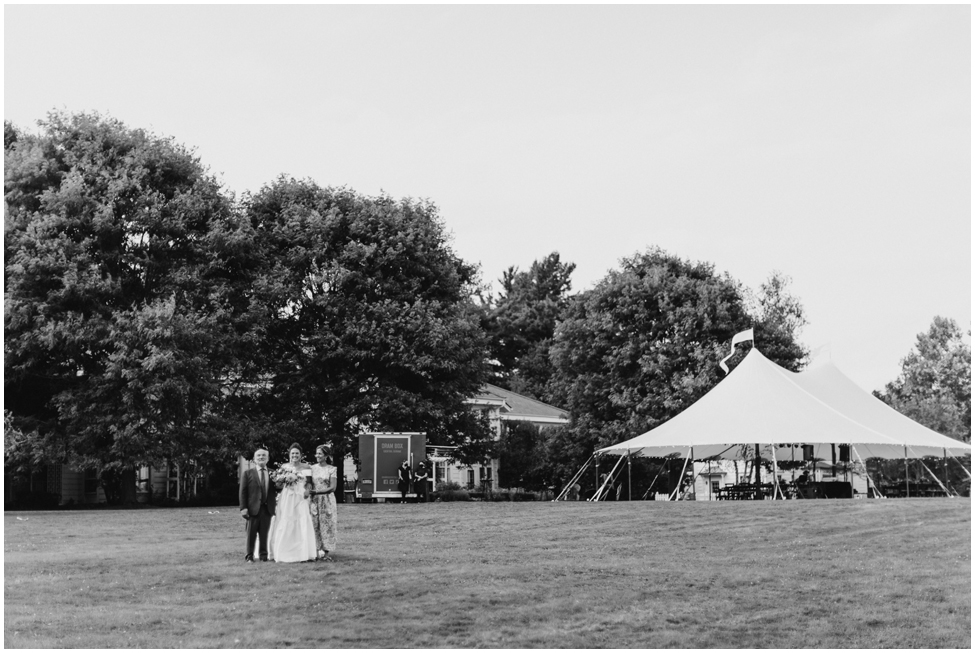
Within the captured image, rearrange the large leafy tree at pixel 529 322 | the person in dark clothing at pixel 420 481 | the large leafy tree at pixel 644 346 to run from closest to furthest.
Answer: the person in dark clothing at pixel 420 481 < the large leafy tree at pixel 644 346 < the large leafy tree at pixel 529 322

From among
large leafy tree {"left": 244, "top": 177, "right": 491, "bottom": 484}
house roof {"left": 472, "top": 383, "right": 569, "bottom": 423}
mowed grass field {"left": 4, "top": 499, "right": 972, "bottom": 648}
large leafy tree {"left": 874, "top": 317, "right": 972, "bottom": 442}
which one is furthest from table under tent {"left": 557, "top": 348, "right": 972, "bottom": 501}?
large leafy tree {"left": 874, "top": 317, "right": 972, "bottom": 442}

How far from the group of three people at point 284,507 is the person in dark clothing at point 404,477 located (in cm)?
1630

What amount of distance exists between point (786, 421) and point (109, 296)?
18.2 m

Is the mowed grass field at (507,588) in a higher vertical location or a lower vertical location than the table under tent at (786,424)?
lower

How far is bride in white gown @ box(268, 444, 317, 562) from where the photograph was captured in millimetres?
14820

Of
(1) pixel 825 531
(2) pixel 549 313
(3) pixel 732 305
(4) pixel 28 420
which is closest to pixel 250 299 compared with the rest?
(4) pixel 28 420

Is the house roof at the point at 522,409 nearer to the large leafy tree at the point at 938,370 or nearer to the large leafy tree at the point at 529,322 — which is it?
the large leafy tree at the point at 529,322

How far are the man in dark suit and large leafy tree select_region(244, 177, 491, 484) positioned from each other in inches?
803

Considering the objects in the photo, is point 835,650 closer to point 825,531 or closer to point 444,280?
point 825,531

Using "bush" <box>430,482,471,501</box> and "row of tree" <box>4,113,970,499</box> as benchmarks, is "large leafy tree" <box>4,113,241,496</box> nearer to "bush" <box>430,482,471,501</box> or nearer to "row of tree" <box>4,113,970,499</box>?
"row of tree" <box>4,113,970,499</box>

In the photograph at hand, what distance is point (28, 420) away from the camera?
3102cm

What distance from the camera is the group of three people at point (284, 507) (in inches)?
584

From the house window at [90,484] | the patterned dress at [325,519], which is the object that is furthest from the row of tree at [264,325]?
the patterned dress at [325,519]

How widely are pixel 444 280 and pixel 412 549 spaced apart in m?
22.2
